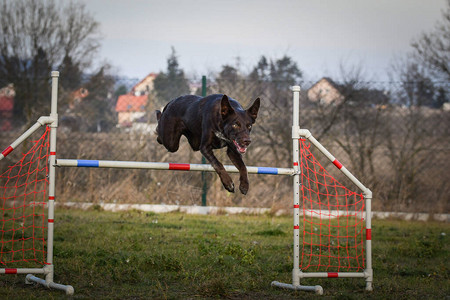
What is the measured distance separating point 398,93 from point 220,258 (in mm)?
6407

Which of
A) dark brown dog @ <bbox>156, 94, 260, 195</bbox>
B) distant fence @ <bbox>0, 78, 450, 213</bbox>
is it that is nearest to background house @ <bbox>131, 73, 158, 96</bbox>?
distant fence @ <bbox>0, 78, 450, 213</bbox>

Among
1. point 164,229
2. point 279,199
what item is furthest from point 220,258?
point 279,199

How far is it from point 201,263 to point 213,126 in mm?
1558

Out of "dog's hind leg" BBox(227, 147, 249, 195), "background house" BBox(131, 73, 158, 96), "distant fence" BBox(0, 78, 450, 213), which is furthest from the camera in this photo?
"background house" BBox(131, 73, 158, 96)

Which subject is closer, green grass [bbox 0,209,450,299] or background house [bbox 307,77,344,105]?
green grass [bbox 0,209,450,299]

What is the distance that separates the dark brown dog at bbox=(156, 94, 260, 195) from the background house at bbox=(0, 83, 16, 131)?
6.15 metres

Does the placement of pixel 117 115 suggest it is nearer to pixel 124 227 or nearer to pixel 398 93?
pixel 124 227

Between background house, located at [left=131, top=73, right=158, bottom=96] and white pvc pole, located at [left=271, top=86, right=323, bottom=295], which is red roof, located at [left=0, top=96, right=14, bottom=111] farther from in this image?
white pvc pole, located at [left=271, top=86, right=323, bottom=295]

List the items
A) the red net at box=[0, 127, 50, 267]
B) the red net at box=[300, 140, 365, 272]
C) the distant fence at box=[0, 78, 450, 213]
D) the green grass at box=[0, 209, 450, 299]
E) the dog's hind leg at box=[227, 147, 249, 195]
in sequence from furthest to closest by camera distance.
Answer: the distant fence at box=[0, 78, 450, 213]
the red net at box=[300, 140, 365, 272]
the red net at box=[0, 127, 50, 267]
the dog's hind leg at box=[227, 147, 249, 195]
the green grass at box=[0, 209, 450, 299]

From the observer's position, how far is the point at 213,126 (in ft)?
15.8

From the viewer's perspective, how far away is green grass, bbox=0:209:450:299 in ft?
15.1

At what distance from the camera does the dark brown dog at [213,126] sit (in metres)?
4.67

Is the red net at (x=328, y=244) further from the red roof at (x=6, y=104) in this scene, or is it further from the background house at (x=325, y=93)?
the red roof at (x=6, y=104)

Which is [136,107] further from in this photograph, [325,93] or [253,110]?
[253,110]
